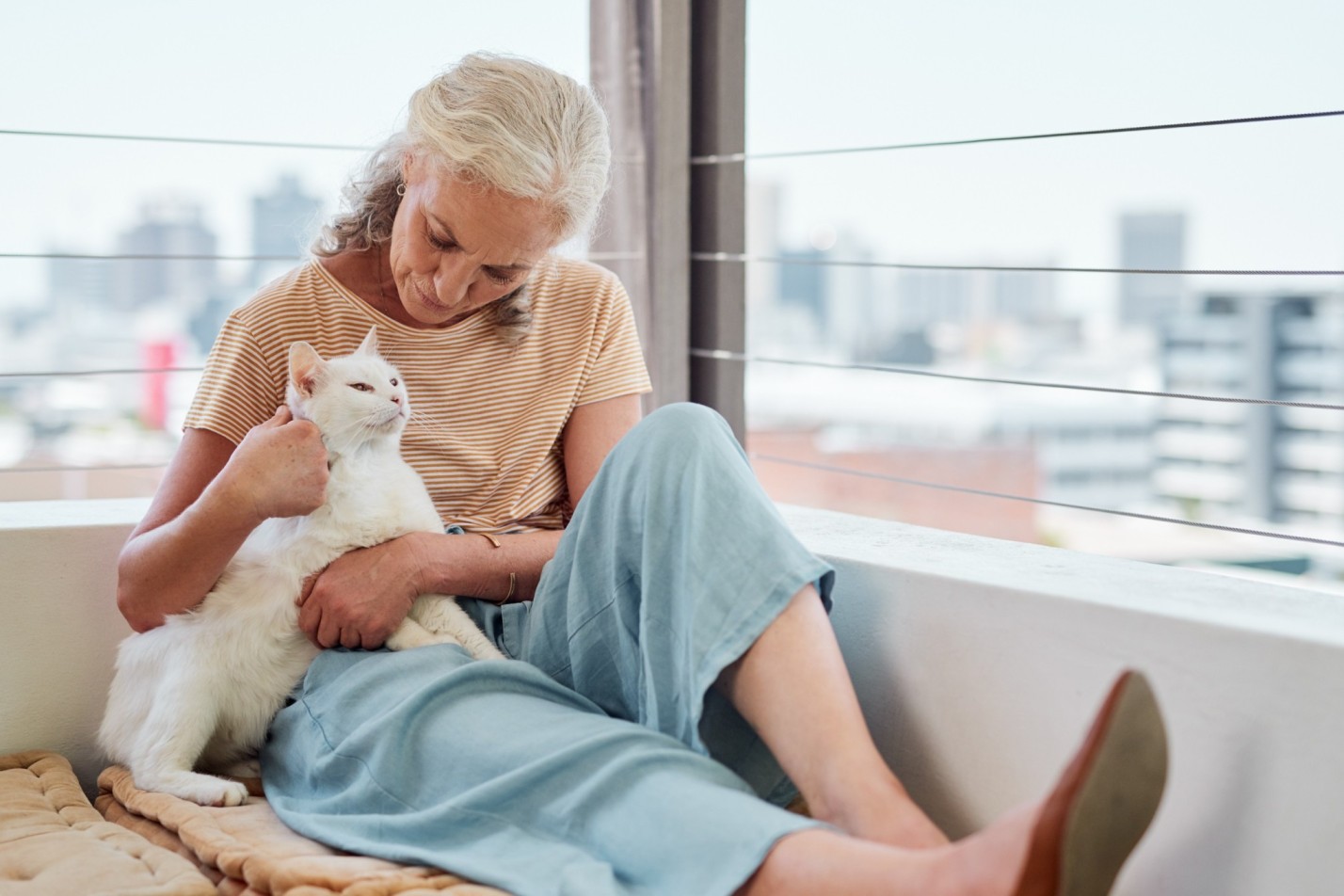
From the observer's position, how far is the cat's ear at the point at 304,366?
137 cm

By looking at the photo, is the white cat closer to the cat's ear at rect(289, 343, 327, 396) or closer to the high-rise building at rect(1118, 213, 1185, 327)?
the cat's ear at rect(289, 343, 327, 396)

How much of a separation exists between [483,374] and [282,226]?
1.36 ft

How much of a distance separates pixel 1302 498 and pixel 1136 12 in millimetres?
8666

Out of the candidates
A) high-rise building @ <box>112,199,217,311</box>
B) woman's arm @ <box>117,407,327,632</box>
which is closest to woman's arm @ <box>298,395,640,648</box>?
woman's arm @ <box>117,407,327,632</box>

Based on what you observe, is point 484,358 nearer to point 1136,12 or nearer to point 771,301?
point 1136,12

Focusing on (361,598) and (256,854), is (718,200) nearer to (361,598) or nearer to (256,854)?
(361,598)

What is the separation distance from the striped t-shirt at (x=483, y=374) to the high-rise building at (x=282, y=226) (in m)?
0.13

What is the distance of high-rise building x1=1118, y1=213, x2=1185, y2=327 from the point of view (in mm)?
16734

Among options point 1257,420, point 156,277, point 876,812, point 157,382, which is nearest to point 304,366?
point 876,812

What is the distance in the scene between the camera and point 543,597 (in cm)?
134

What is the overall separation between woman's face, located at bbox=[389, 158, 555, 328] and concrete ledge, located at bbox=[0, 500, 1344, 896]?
0.48m

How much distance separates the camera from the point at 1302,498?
16.0 metres

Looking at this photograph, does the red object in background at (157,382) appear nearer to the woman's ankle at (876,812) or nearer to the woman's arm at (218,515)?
the woman's arm at (218,515)

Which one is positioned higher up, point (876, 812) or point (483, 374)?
point (483, 374)
